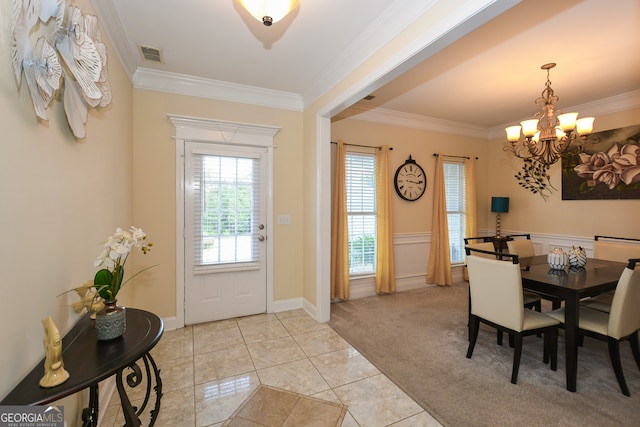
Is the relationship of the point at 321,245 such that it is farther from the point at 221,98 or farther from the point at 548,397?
the point at 548,397

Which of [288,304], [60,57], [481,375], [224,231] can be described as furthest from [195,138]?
[481,375]

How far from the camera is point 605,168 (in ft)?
12.6

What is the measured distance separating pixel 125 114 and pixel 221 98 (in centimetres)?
103

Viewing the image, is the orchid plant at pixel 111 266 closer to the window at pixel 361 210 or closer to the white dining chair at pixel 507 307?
the white dining chair at pixel 507 307

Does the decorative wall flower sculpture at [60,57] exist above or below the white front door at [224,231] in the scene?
above

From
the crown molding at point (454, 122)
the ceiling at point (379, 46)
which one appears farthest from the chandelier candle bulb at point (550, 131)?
the crown molding at point (454, 122)

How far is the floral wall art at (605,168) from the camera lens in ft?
11.8

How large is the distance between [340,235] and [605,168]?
364 cm

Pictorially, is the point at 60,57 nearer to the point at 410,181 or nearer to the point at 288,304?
the point at 288,304

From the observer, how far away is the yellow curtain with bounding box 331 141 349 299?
3.96m

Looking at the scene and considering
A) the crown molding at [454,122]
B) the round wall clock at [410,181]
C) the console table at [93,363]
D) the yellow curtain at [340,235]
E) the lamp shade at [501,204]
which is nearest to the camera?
the console table at [93,363]

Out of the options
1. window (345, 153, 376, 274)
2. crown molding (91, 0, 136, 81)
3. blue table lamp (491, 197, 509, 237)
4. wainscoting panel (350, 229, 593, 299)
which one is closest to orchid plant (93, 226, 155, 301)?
crown molding (91, 0, 136, 81)

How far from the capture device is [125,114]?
267cm

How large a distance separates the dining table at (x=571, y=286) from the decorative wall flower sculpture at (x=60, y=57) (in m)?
3.23
